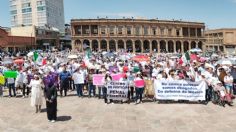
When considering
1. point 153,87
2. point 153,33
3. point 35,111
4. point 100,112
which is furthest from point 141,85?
point 153,33

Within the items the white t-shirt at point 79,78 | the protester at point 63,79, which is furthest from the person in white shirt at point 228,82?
the protester at point 63,79

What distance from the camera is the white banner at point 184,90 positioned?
16.3m

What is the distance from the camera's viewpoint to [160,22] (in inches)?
3935

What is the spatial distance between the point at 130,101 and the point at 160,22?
84.6 meters

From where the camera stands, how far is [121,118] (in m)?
13.4

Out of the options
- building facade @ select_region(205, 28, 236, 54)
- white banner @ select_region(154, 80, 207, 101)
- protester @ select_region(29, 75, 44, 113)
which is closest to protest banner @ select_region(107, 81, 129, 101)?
white banner @ select_region(154, 80, 207, 101)

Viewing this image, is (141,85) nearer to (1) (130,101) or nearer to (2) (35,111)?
(1) (130,101)

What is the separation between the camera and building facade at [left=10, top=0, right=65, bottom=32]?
457ft

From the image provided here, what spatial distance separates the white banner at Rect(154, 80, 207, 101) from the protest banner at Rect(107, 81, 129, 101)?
1735 mm

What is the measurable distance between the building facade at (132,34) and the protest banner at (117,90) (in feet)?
253

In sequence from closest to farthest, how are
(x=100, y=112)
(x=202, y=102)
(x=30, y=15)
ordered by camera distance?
(x=100, y=112)
(x=202, y=102)
(x=30, y=15)

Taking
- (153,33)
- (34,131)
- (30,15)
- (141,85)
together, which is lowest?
(34,131)

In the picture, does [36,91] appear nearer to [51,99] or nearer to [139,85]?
[51,99]

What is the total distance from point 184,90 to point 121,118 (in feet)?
13.5
